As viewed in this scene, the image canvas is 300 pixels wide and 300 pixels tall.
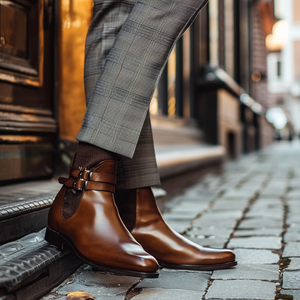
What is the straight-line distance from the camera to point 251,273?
1395 millimetres

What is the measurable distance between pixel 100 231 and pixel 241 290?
1.44ft

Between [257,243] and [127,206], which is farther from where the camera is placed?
[257,243]

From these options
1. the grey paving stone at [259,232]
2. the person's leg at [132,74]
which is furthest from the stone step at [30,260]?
the grey paving stone at [259,232]

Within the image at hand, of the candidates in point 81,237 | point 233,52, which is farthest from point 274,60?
point 81,237

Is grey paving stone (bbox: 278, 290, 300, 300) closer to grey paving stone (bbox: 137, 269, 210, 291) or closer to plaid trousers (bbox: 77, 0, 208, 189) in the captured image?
grey paving stone (bbox: 137, 269, 210, 291)

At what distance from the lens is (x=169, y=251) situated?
1390mm

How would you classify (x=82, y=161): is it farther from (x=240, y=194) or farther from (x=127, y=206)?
(x=240, y=194)

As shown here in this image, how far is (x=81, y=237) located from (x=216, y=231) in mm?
997

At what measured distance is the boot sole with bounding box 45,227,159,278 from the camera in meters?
1.16

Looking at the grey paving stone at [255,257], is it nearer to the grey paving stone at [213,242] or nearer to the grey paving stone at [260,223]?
the grey paving stone at [213,242]

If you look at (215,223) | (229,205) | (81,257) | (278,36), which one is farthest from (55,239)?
(278,36)

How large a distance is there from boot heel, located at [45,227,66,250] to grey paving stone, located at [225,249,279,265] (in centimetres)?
63

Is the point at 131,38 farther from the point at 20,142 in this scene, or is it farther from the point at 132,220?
the point at 20,142

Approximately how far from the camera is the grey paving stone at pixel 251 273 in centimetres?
135
